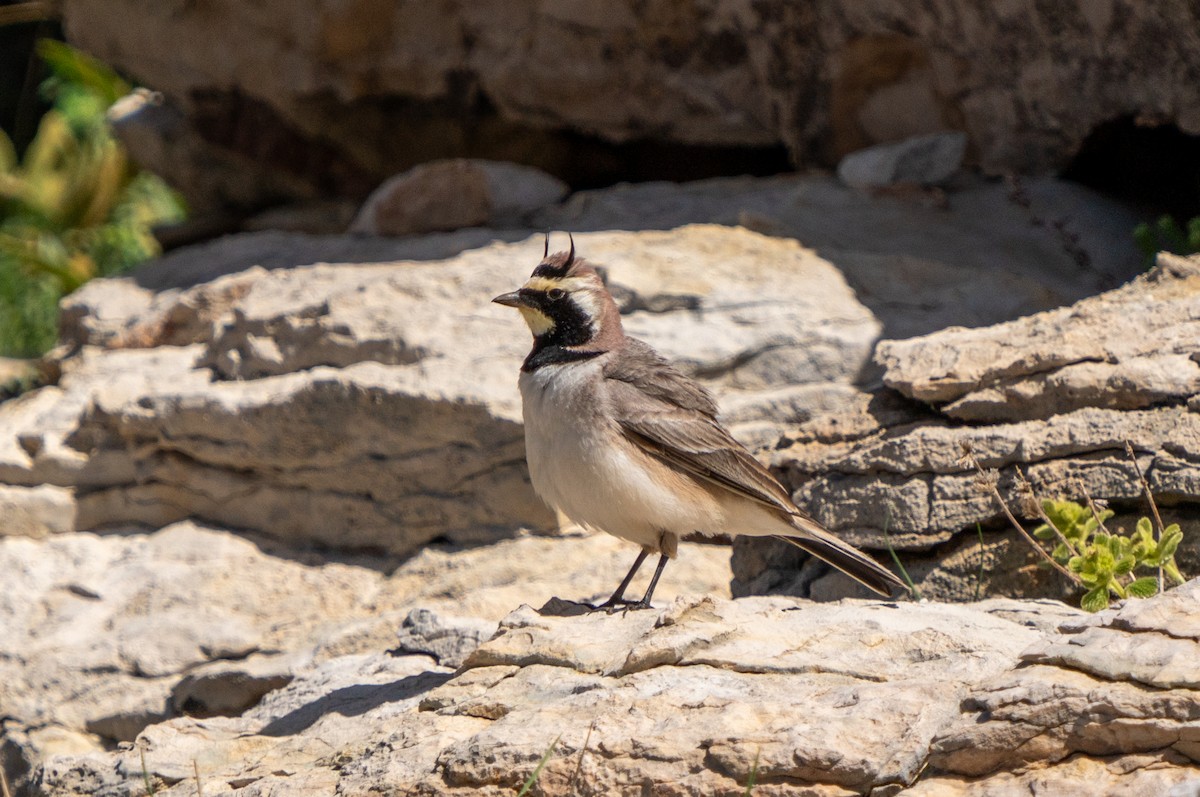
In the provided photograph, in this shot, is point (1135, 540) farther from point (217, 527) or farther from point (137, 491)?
point (137, 491)

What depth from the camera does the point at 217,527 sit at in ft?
21.4

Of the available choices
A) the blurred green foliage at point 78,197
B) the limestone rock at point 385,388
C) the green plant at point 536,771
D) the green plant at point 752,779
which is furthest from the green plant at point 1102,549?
the blurred green foliage at point 78,197

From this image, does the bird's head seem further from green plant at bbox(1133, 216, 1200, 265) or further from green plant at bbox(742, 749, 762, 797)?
green plant at bbox(1133, 216, 1200, 265)

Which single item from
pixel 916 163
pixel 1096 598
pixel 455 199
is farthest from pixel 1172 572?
pixel 455 199

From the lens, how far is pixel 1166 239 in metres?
6.38

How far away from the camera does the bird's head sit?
460cm

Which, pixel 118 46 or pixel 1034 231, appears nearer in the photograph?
pixel 1034 231

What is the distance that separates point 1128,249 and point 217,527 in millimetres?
4756

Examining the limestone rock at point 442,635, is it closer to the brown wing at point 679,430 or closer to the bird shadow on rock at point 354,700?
the bird shadow on rock at point 354,700

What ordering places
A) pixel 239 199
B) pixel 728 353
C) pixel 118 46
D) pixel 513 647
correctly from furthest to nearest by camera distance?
pixel 239 199, pixel 118 46, pixel 728 353, pixel 513 647

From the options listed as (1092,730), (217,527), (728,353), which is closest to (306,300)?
(217,527)

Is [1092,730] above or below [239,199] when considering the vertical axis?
above

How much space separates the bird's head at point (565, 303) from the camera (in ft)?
15.1

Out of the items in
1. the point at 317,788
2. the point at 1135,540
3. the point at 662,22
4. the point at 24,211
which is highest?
the point at 662,22
